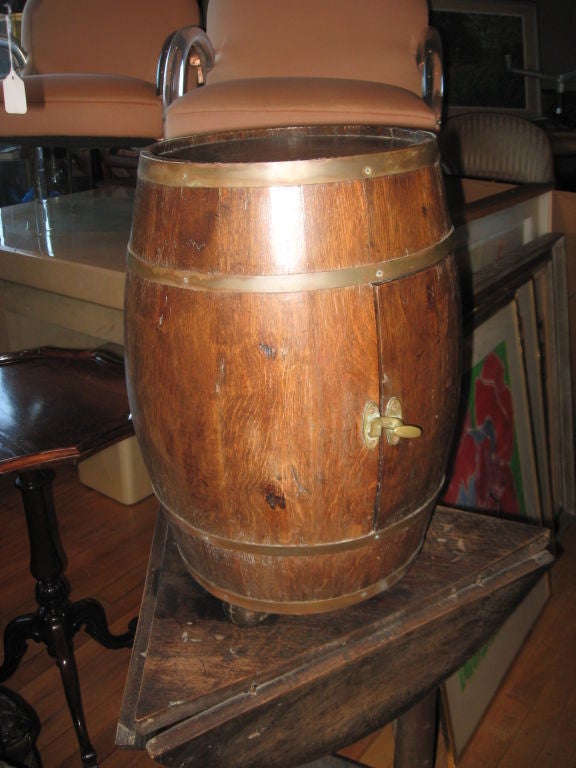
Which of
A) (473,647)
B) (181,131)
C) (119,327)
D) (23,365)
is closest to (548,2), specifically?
(181,131)

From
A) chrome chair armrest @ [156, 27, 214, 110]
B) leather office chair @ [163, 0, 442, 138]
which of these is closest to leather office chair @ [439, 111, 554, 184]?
leather office chair @ [163, 0, 442, 138]

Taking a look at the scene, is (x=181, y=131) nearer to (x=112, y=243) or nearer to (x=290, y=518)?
(x=112, y=243)

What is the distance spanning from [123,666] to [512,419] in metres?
1.09

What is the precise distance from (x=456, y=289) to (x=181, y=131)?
4.38 ft

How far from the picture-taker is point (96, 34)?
2855 mm

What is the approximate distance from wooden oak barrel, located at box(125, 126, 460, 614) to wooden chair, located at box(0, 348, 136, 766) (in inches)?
17.5

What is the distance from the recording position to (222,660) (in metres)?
0.80

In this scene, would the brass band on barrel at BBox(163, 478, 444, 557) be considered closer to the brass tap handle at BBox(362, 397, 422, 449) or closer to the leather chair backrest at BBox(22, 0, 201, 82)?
the brass tap handle at BBox(362, 397, 422, 449)

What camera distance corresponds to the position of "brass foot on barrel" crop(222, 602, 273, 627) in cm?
83

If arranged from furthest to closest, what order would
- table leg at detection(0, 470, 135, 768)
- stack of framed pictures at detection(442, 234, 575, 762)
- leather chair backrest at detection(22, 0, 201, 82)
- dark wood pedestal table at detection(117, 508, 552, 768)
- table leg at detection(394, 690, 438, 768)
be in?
leather chair backrest at detection(22, 0, 201, 82), stack of framed pictures at detection(442, 234, 575, 762), table leg at detection(0, 470, 135, 768), table leg at detection(394, 690, 438, 768), dark wood pedestal table at detection(117, 508, 552, 768)

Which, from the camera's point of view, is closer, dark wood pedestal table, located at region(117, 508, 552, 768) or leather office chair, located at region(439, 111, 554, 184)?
dark wood pedestal table, located at region(117, 508, 552, 768)

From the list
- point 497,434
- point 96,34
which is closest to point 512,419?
point 497,434

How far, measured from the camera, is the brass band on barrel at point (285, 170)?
645 millimetres

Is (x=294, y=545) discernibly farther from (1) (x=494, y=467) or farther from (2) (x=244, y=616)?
(1) (x=494, y=467)
